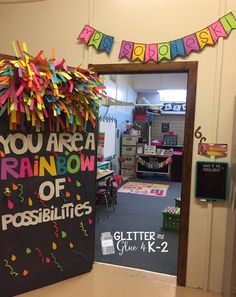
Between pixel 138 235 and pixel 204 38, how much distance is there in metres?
2.69

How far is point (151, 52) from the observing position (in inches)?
107

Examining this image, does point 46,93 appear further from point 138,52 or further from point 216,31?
point 216,31

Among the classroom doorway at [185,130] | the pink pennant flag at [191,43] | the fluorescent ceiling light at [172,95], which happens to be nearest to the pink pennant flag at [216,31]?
the pink pennant flag at [191,43]

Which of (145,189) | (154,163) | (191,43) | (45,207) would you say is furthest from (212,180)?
(154,163)

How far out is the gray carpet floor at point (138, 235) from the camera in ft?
10.7

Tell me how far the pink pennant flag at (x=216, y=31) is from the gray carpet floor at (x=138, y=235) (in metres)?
2.34

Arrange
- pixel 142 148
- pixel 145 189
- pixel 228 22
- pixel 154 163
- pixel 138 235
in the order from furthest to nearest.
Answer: pixel 142 148 < pixel 154 163 < pixel 145 189 < pixel 138 235 < pixel 228 22

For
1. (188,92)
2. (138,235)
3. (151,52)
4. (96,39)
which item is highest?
(96,39)

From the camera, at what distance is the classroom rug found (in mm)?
6495

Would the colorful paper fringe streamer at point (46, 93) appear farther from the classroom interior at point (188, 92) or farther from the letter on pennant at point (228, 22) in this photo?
the letter on pennant at point (228, 22)

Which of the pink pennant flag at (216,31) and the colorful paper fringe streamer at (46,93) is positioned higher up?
the pink pennant flag at (216,31)

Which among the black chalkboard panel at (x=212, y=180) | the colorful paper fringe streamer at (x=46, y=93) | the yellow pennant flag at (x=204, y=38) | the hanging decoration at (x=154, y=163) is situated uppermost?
the yellow pennant flag at (x=204, y=38)

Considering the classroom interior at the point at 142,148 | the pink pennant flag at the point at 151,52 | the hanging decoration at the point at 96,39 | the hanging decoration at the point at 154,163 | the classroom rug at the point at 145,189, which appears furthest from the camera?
the hanging decoration at the point at 154,163

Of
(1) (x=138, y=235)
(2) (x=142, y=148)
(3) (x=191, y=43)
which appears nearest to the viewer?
(3) (x=191, y=43)
